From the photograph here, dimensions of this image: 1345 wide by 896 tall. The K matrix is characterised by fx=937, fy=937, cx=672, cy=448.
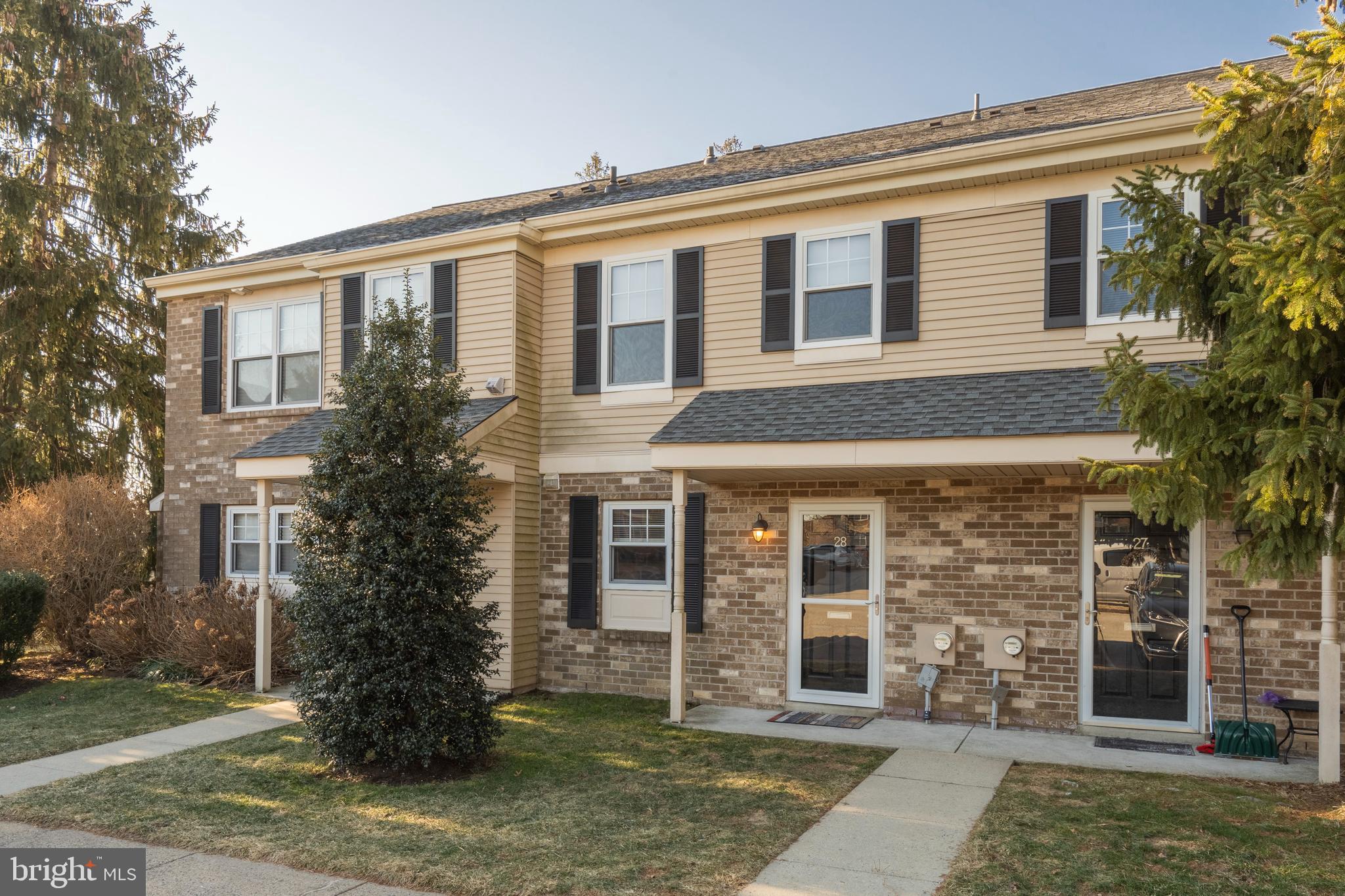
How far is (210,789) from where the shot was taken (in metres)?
7.18

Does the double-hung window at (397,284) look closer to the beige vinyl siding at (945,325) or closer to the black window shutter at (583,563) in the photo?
the beige vinyl siding at (945,325)

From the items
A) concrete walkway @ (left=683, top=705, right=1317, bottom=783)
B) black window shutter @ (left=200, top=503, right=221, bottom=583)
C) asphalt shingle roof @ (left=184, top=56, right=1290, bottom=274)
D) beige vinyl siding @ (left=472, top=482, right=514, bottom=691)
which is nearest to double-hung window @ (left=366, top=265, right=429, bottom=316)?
asphalt shingle roof @ (left=184, top=56, right=1290, bottom=274)

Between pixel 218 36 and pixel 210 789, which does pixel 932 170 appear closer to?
pixel 210 789

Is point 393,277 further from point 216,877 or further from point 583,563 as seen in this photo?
point 216,877

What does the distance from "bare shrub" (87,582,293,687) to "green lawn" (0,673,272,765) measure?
39 centimetres

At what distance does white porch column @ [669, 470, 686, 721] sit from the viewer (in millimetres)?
9445

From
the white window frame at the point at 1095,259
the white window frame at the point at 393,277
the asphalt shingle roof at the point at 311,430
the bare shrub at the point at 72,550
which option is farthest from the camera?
the bare shrub at the point at 72,550

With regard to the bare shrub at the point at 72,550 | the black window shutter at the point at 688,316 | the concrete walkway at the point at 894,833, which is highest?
the black window shutter at the point at 688,316

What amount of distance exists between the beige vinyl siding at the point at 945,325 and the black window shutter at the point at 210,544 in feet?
20.9

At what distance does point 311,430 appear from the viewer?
1178cm

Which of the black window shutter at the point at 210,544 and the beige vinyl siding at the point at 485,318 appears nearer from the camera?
the beige vinyl siding at the point at 485,318

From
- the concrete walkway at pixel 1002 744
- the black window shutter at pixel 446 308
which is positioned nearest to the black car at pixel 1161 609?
the concrete walkway at pixel 1002 744

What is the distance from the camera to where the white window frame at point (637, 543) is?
425 inches

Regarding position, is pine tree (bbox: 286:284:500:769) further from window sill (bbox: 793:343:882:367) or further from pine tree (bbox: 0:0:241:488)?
pine tree (bbox: 0:0:241:488)
